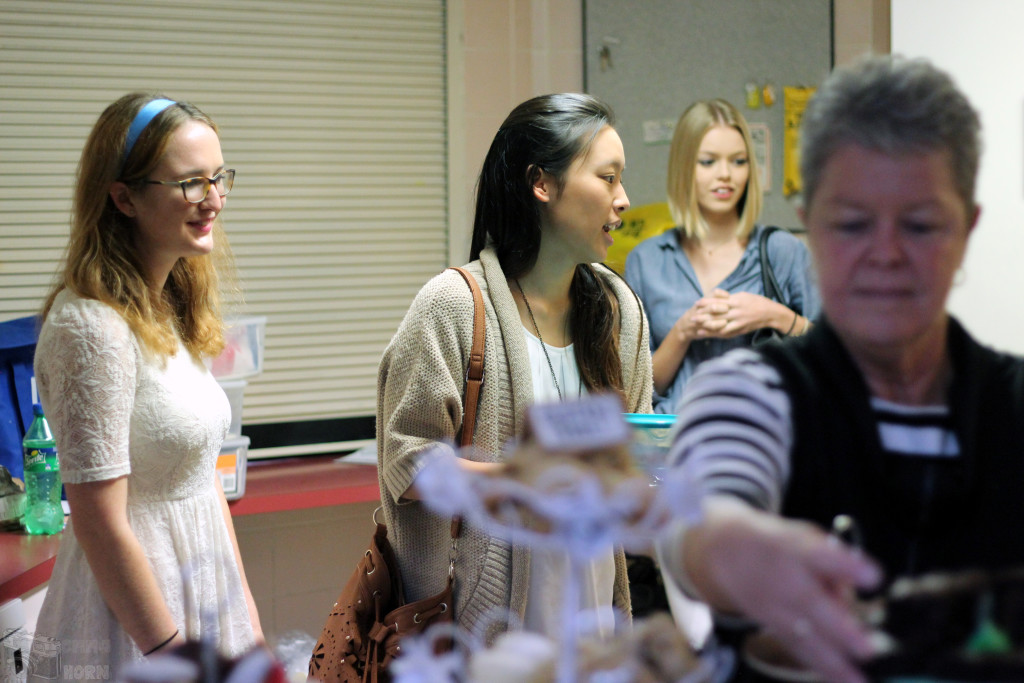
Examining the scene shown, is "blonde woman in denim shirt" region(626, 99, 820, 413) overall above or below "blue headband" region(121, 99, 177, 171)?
below

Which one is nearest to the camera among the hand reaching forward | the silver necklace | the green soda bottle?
the hand reaching forward

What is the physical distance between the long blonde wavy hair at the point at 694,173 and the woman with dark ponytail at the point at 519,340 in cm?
64

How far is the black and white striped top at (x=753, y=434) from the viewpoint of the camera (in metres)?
0.64

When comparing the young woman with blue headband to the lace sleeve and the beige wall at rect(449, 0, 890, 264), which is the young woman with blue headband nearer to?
the lace sleeve

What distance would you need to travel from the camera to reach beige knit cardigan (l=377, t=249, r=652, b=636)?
67.7 inches

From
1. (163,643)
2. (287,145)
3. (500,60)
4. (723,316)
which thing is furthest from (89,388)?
(500,60)

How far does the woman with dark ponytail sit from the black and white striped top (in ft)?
→ 3.29

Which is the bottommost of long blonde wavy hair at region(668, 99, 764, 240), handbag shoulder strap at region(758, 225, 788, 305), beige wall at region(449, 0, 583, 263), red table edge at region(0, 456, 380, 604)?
red table edge at region(0, 456, 380, 604)

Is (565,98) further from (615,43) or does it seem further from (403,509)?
(615,43)

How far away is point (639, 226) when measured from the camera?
3590 mm

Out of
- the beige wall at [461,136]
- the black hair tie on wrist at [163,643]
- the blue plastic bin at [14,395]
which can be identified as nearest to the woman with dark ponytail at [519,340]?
the black hair tie on wrist at [163,643]

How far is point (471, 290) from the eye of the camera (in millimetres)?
1825

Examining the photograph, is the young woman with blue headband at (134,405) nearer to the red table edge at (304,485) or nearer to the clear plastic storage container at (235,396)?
the clear plastic storage container at (235,396)

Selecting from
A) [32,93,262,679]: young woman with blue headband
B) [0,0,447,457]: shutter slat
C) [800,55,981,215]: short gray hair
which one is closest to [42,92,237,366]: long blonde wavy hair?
[32,93,262,679]: young woman with blue headband
